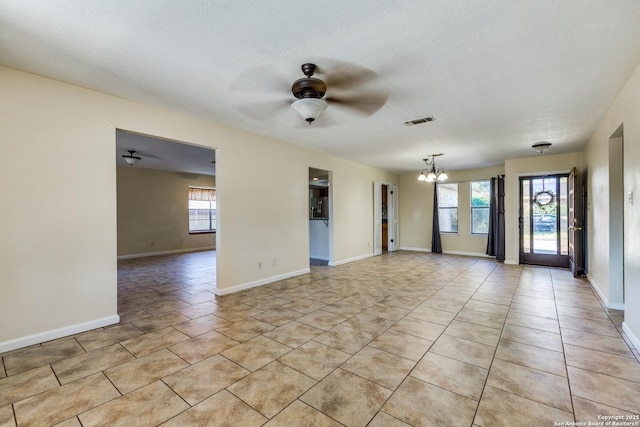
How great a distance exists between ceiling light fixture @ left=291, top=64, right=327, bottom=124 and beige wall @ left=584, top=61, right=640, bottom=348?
2.78 m

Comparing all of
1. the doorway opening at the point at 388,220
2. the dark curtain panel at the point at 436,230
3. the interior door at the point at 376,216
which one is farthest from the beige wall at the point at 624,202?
the doorway opening at the point at 388,220

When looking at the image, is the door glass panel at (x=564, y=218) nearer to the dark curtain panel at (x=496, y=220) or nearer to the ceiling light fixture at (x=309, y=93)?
the dark curtain panel at (x=496, y=220)

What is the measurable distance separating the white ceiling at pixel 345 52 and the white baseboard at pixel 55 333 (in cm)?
246

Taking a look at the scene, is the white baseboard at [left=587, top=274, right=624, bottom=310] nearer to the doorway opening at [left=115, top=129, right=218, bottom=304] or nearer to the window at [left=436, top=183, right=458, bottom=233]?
the window at [left=436, top=183, right=458, bottom=233]

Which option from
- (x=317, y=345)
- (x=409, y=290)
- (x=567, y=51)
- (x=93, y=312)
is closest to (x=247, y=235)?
(x=93, y=312)

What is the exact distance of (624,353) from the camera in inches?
95.1

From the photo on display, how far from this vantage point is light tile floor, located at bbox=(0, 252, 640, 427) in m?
1.73

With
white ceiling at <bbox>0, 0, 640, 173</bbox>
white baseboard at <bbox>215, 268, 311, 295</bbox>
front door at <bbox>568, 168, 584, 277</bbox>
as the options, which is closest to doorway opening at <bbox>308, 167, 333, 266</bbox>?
white baseboard at <bbox>215, 268, 311, 295</bbox>

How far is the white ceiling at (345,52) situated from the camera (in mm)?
1827

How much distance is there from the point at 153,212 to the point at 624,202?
9.70 meters

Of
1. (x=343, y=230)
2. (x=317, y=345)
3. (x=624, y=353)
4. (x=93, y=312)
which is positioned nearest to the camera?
(x=624, y=353)

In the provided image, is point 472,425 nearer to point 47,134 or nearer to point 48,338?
point 48,338

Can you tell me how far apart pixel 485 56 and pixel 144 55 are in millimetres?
2839

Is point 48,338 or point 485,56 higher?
point 485,56
